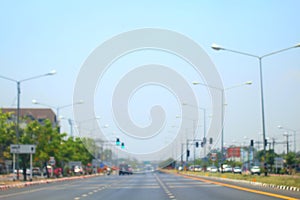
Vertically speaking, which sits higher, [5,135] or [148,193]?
[5,135]

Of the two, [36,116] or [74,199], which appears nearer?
[74,199]

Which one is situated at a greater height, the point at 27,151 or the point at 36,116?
the point at 36,116

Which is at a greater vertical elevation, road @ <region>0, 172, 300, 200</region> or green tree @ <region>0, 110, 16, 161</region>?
green tree @ <region>0, 110, 16, 161</region>

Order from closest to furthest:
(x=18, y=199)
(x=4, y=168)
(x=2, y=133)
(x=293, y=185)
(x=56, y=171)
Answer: (x=18, y=199)
(x=293, y=185)
(x=2, y=133)
(x=56, y=171)
(x=4, y=168)

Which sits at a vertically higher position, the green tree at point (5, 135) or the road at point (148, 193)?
the green tree at point (5, 135)

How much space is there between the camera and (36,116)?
175875 millimetres

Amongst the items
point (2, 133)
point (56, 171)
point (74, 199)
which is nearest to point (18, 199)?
point (74, 199)

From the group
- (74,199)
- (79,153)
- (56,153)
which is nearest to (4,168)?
(79,153)

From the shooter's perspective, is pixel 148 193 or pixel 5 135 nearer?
pixel 148 193

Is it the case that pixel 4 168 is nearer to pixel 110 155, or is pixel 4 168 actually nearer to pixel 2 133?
pixel 2 133

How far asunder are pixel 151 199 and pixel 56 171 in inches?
2210

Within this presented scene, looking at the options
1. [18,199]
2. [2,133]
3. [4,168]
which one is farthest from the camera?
[4,168]

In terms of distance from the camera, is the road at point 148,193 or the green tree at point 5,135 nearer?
the road at point 148,193

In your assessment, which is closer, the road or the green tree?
the road
